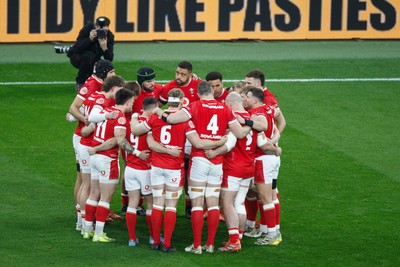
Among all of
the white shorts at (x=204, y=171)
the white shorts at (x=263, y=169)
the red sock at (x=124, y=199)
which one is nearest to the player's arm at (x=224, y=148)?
the white shorts at (x=204, y=171)

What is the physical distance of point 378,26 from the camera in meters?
25.7

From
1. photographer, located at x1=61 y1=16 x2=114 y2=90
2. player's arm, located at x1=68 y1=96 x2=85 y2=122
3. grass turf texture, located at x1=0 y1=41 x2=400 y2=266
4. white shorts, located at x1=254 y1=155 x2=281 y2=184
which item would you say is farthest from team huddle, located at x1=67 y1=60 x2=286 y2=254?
photographer, located at x1=61 y1=16 x2=114 y2=90

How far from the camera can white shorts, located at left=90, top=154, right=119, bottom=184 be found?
42.1 ft

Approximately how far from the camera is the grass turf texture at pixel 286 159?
41.7 feet

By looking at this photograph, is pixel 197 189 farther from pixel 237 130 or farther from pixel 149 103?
pixel 149 103

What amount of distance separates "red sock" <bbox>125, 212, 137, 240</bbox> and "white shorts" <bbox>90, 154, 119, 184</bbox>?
0.46 meters

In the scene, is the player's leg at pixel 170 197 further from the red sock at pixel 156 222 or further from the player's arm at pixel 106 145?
the player's arm at pixel 106 145

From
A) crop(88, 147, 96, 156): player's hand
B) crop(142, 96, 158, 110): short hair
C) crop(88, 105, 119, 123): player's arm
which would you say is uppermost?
crop(142, 96, 158, 110): short hair

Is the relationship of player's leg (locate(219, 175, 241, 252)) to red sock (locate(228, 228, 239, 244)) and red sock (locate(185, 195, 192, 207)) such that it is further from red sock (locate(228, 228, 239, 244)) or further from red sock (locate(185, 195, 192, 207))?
red sock (locate(185, 195, 192, 207))

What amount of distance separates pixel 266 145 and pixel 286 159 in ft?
15.5

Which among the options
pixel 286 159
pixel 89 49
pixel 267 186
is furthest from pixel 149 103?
pixel 89 49

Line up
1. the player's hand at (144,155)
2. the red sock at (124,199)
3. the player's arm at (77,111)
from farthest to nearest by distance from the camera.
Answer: the red sock at (124,199) < the player's arm at (77,111) < the player's hand at (144,155)

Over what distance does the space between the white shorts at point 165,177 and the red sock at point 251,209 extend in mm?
1478

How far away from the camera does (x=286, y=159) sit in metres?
17.5
